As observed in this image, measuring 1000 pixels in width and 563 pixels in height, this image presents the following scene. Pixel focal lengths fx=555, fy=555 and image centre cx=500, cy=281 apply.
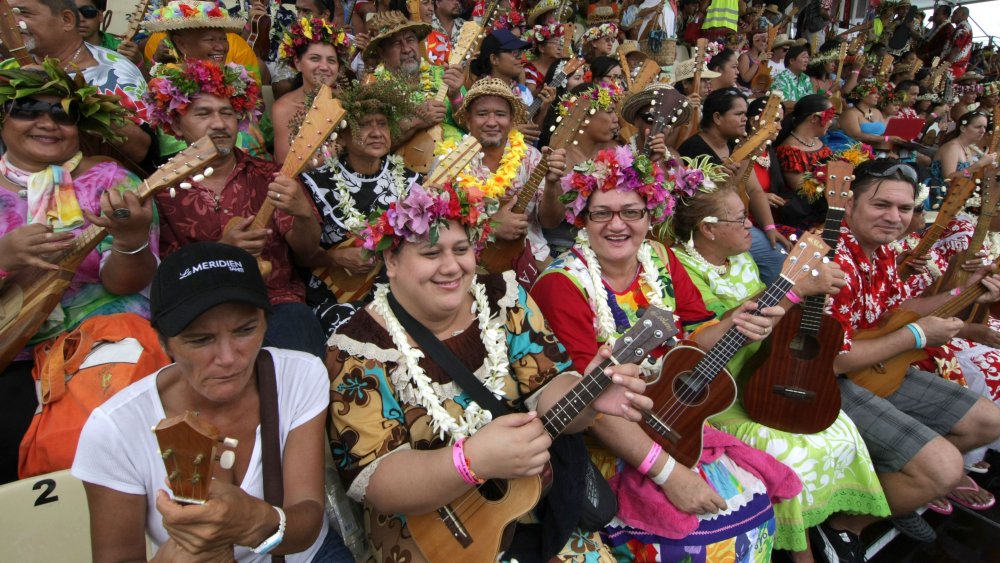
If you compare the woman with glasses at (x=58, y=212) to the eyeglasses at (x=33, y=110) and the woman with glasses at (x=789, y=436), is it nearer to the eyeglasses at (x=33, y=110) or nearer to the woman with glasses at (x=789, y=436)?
the eyeglasses at (x=33, y=110)

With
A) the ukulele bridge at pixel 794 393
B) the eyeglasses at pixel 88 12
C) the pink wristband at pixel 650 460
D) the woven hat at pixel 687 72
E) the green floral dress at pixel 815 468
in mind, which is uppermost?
the eyeglasses at pixel 88 12

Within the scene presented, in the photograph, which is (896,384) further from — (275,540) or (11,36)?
(11,36)

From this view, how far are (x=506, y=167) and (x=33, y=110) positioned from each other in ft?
9.73

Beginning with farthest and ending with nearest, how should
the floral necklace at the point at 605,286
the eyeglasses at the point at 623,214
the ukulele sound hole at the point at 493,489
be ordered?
1. the eyeglasses at the point at 623,214
2. the floral necklace at the point at 605,286
3. the ukulele sound hole at the point at 493,489

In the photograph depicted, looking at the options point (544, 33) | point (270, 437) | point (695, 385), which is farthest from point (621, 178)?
point (544, 33)

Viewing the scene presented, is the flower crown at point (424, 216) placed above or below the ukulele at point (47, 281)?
above

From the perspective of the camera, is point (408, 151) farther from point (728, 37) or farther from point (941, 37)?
point (941, 37)

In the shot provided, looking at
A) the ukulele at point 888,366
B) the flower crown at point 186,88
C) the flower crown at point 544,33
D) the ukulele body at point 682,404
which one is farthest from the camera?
the flower crown at point 544,33

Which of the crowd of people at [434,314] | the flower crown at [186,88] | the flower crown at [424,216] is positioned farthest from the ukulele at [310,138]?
the flower crown at [424,216]

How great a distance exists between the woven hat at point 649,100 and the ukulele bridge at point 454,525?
3.52 metres

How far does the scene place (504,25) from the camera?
714 cm

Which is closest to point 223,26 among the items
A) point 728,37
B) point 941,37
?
point 728,37

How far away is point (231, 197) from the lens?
10.5 feet

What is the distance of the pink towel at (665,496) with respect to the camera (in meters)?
2.48
